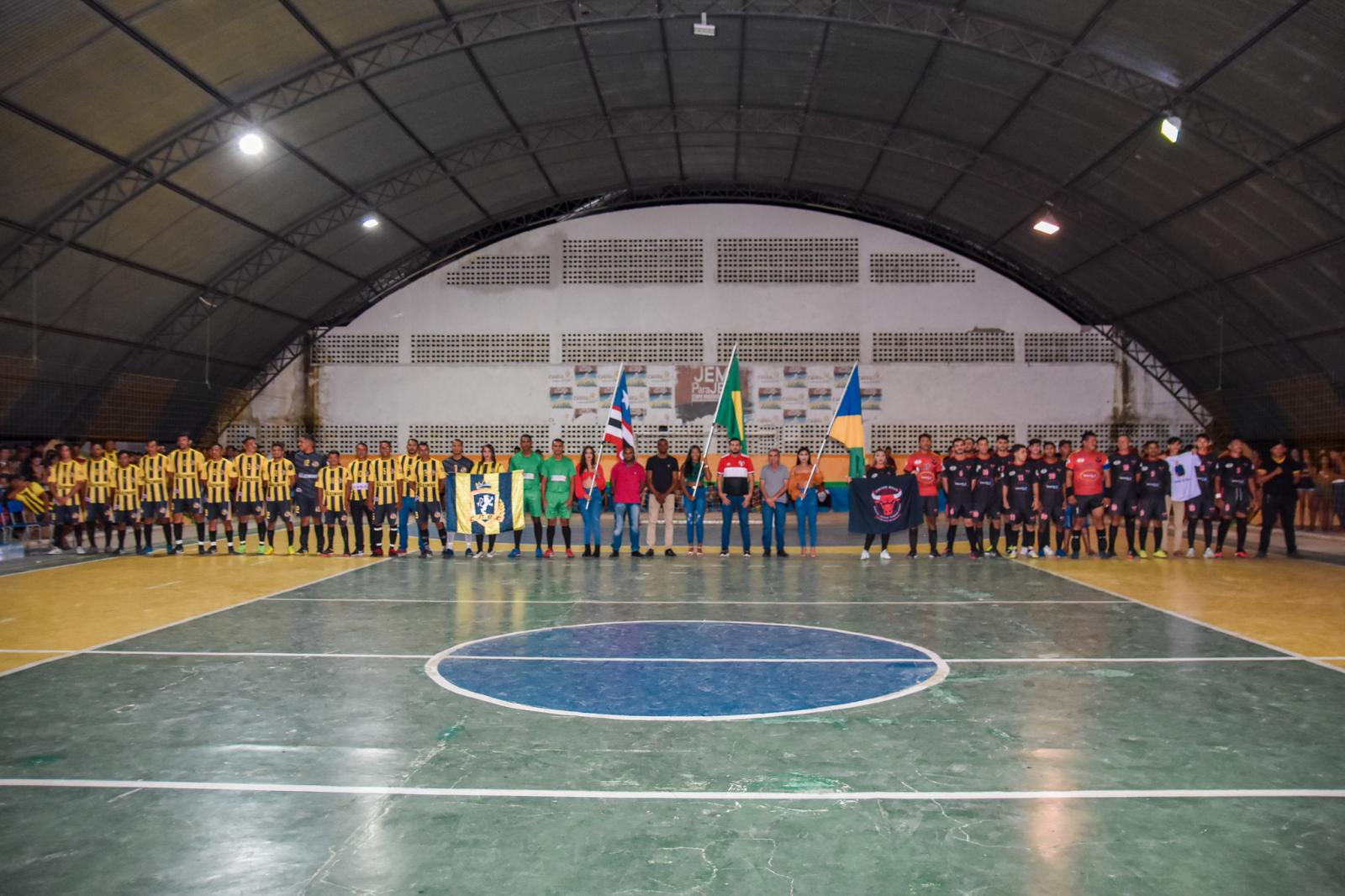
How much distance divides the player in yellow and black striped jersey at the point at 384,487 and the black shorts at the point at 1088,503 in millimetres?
11012

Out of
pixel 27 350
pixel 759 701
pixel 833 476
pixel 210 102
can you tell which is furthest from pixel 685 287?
pixel 759 701

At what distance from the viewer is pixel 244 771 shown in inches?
184

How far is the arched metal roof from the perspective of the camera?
1591 cm

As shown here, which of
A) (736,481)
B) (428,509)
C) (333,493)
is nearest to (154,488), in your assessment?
(333,493)

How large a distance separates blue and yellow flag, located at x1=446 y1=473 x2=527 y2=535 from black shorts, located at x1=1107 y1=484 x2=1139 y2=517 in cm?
962

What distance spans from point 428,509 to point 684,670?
9531 mm

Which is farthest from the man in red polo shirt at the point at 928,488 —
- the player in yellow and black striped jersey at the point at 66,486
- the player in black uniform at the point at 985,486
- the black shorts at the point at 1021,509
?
the player in yellow and black striped jersey at the point at 66,486

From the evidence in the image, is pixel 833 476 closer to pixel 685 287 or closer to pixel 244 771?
pixel 685 287

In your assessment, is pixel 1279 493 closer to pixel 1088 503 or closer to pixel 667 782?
pixel 1088 503

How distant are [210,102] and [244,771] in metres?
16.6

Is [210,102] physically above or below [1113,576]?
above

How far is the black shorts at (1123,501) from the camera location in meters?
14.9

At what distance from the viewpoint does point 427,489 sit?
15.4 m

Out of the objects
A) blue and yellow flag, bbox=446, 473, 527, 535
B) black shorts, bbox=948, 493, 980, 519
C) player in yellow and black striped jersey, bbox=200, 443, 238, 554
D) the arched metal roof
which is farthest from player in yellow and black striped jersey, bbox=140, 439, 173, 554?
black shorts, bbox=948, 493, 980, 519
